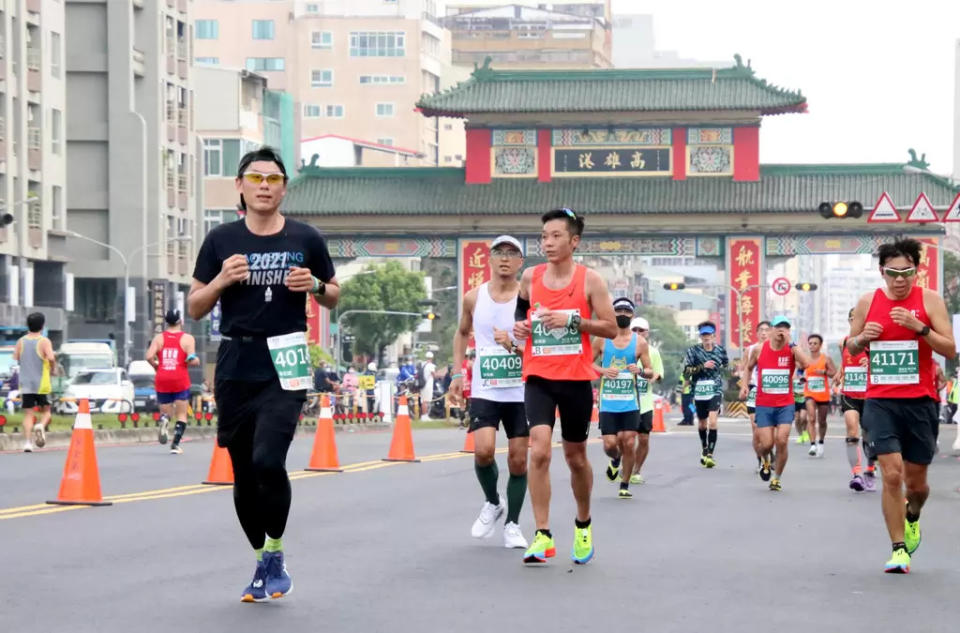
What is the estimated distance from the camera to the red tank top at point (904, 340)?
1089cm

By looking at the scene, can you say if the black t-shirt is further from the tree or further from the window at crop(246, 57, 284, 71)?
the window at crop(246, 57, 284, 71)

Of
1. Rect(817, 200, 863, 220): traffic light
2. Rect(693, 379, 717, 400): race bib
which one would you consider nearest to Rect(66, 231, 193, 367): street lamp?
Rect(817, 200, 863, 220): traffic light

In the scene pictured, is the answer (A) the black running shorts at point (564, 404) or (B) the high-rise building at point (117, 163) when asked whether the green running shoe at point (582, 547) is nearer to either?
(A) the black running shorts at point (564, 404)

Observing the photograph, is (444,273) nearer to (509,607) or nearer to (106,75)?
(106,75)

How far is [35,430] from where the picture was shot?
24.6 m

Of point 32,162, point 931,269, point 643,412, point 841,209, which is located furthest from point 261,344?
point 931,269

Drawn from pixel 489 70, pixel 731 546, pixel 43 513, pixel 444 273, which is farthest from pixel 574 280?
pixel 444 273

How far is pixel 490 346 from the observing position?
12.4m

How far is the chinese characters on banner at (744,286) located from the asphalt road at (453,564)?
150ft

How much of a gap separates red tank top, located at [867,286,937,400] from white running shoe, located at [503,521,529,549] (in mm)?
2305

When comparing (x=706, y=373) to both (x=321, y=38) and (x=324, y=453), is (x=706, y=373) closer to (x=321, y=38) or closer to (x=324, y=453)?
(x=324, y=453)

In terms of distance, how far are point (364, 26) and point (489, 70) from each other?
61.0 meters

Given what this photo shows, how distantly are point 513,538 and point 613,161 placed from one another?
2190 inches

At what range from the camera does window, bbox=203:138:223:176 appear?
287 feet
